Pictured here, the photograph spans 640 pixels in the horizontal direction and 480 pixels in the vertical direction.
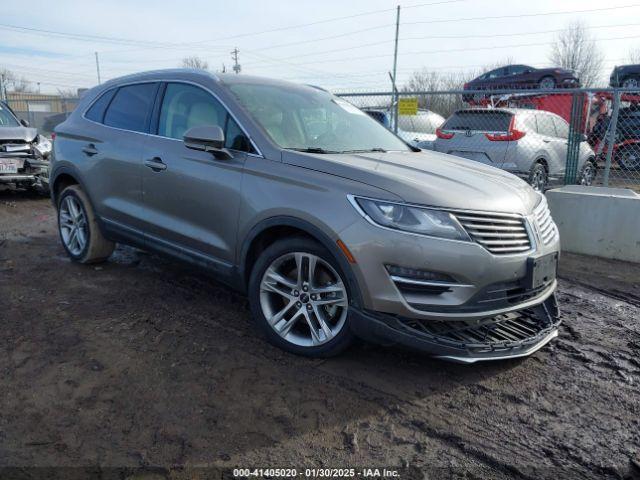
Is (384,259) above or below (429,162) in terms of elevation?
below

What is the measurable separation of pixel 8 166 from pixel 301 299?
751 centimetres

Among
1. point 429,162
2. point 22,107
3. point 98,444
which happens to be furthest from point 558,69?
point 22,107

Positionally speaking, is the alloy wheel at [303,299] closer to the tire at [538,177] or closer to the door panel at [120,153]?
the door panel at [120,153]

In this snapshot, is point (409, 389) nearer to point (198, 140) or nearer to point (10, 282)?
point (198, 140)

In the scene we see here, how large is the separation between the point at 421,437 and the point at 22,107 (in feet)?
119

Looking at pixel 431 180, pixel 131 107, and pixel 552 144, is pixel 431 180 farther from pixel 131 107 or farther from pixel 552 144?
pixel 552 144

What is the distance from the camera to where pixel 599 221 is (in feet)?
19.6

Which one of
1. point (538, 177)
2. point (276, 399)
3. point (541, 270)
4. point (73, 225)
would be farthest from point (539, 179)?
point (276, 399)

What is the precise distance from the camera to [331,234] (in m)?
3.00

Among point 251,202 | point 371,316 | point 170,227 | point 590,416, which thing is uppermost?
point 251,202

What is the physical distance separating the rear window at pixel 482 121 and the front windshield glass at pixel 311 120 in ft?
16.3

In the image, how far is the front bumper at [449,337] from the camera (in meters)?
2.89

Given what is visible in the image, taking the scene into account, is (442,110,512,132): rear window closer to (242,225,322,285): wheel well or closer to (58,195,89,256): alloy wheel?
(58,195,89,256): alloy wheel

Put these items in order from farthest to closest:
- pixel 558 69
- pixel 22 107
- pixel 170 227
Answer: pixel 22 107, pixel 558 69, pixel 170 227
